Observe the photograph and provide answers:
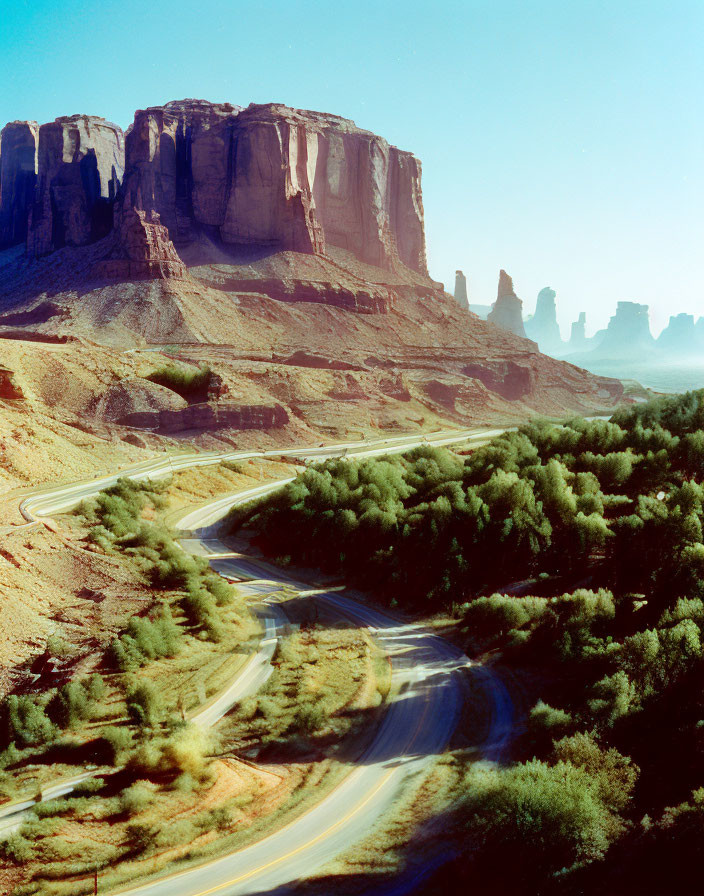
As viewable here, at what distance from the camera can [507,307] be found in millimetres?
182750

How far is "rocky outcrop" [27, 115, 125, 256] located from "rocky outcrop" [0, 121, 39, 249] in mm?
11701

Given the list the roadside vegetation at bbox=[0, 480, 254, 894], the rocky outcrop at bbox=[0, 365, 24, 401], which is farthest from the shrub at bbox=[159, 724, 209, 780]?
the rocky outcrop at bbox=[0, 365, 24, 401]

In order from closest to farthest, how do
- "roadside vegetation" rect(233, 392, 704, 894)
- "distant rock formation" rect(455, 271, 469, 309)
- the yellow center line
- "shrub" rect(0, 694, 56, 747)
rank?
1. "roadside vegetation" rect(233, 392, 704, 894)
2. the yellow center line
3. "shrub" rect(0, 694, 56, 747)
4. "distant rock formation" rect(455, 271, 469, 309)

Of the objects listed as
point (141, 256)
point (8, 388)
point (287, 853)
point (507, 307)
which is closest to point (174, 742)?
point (287, 853)

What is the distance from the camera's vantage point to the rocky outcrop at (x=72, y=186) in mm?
115938

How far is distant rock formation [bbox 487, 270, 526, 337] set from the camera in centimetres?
18150

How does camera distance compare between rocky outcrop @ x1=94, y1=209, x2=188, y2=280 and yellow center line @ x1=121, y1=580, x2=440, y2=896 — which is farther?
rocky outcrop @ x1=94, y1=209, x2=188, y2=280

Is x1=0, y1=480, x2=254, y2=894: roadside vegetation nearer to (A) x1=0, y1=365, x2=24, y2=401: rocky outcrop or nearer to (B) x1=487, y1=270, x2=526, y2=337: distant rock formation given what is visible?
(A) x1=0, y1=365, x2=24, y2=401: rocky outcrop

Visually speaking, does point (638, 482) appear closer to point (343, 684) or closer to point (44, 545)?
point (343, 684)

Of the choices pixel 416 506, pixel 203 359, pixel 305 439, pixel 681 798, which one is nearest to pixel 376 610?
pixel 416 506

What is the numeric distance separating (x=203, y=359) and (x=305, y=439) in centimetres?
1971

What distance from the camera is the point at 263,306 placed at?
10038cm

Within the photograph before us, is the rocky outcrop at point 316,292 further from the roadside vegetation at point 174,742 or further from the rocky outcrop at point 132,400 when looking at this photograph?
the roadside vegetation at point 174,742

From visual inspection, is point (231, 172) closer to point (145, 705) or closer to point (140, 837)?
point (145, 705)
